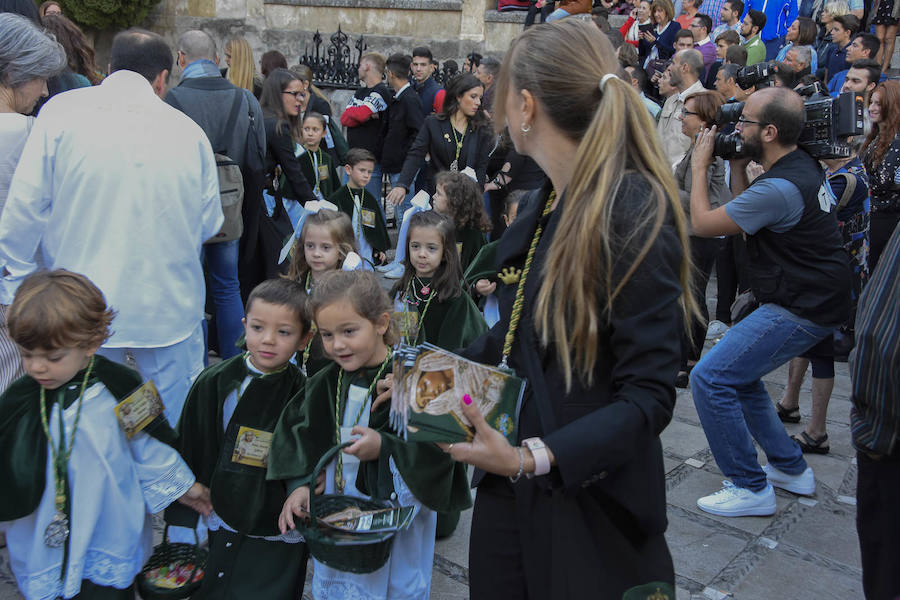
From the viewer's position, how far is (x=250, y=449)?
279 centimetres

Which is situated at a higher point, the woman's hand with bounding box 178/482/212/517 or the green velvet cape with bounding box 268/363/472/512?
the green velvet cape with bounding box 268/363/472/512

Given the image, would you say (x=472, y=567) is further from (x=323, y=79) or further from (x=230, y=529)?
(x=323, y=79)

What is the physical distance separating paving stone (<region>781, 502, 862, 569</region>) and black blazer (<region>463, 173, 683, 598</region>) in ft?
7.57

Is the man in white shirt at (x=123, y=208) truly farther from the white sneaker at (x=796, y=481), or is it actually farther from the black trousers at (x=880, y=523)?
the white sneaker at (x=796, y=481)

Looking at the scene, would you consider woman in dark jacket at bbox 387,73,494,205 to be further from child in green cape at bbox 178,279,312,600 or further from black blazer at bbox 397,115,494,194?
child in green cape at bbox 178,279,312,600

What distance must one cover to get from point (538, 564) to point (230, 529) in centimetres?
145

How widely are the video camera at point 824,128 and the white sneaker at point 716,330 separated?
3306 millimetres

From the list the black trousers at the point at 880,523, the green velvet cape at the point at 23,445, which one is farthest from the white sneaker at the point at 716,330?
the green velvet cape at the point at 23,445

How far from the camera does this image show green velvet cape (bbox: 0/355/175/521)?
8.07 feet

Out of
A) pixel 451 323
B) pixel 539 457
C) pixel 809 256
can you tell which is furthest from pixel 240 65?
pixel 539 457

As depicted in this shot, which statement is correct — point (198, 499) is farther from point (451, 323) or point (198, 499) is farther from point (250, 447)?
point (451, 323)

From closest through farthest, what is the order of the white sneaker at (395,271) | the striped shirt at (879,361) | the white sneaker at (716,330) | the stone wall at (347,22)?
1. the striped shirt at (879,361)
2. the white sneaker at (395,271)
3. the white sneaker at (716,330)
4. the stone wall at (347,22)

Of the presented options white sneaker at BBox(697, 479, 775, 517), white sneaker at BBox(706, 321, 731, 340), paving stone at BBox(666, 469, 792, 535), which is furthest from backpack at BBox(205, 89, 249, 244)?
white sneaker at BBox(706, 321, 731, 340)

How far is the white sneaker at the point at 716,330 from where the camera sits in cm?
696
